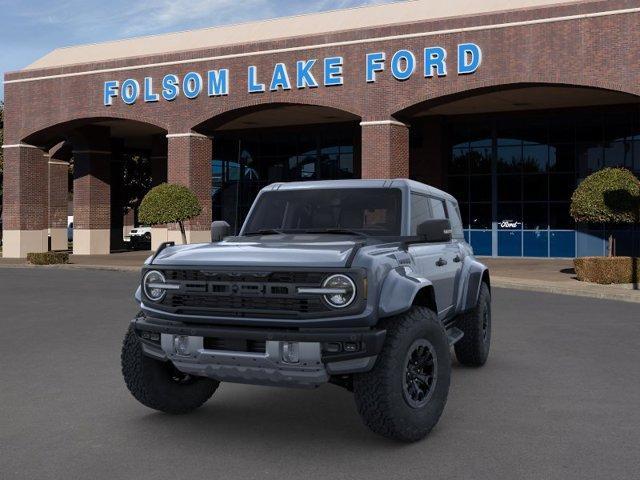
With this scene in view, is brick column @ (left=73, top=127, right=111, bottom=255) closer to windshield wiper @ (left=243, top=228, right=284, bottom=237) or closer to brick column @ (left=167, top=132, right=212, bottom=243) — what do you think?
brick column @ (left=167, top=132, right=212, bottom=243)

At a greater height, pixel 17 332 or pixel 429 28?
pixel 429 28

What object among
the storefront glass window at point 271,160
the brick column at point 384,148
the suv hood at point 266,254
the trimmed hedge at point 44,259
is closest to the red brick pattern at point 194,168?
the trimmed hedge at point 44,259

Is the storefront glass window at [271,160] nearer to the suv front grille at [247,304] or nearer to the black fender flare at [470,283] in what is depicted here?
the black fender flare at [470,283]

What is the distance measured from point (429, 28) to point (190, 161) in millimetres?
11862

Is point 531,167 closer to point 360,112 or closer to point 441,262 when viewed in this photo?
point 360,112

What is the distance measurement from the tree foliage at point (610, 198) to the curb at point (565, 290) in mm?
3369

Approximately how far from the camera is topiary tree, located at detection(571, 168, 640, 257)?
22641 mm

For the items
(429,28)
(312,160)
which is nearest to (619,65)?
(429,28)

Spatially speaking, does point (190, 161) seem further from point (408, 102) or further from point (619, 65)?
point (619, 65)

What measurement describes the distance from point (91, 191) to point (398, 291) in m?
37.3

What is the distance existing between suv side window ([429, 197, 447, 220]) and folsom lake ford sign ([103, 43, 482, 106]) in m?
20.3

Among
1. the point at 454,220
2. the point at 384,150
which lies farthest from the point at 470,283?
the point at 384,150

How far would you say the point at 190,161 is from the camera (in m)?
33.5

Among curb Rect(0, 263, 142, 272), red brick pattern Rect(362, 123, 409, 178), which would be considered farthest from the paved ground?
red brick pattern Rect(362, 123, 409, 178)
